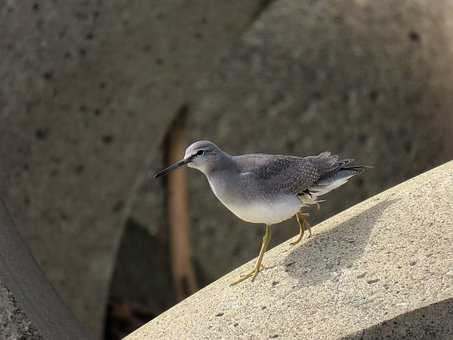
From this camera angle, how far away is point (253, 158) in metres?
4.88

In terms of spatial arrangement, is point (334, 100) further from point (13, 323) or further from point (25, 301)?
point (13, 323)

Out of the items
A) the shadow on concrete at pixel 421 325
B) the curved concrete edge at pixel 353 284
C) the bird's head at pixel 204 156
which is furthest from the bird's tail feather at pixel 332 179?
the shadow on concrete at pixel 421 325

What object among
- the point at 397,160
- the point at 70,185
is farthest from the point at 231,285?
the point at 397,160

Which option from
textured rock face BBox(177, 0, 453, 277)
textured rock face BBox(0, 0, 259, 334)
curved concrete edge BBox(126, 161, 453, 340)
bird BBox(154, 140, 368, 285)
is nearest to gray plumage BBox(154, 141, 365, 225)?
bird BBox(154, 140, 368, 285)

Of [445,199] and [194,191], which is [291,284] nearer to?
[445,199]

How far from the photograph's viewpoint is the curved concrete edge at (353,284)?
152 inches

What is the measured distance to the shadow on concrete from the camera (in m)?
3.79

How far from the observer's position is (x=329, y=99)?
1018cm

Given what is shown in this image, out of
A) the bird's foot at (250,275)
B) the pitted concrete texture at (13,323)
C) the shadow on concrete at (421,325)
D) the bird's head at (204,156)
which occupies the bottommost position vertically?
the shadow on concrete at (421,325)

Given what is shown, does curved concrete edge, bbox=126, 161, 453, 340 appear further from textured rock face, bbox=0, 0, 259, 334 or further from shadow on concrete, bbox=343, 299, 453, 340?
textured rock face, bbox=0, 0, 259, 334

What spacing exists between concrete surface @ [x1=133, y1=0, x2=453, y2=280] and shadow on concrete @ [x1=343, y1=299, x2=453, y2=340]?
602 centimetres

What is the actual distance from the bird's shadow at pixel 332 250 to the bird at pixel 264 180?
216mm

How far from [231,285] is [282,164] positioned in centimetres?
64

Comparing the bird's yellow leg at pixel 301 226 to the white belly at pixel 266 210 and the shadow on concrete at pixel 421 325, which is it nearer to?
the white belly at pixel 266 210
